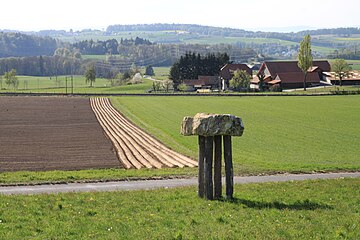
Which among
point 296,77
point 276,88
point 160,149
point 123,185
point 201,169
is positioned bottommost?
point 276,88

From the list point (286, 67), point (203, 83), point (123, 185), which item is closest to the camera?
point (123, 185)

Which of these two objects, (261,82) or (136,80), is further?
(136,80)

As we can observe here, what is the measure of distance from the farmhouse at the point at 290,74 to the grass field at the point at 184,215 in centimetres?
11985

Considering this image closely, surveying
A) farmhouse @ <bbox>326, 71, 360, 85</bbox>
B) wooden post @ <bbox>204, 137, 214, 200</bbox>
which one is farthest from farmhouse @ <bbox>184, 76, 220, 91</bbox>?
wooden post @ <bbox>204, 137, 214, 200</bbox>

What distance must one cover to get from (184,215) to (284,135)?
31773 mm

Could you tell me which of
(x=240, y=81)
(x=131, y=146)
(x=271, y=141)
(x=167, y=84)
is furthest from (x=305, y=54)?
(x=131, y=146)

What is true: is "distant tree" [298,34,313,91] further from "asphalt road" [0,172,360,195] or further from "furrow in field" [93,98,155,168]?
"asphalt road" [0,172,360,195]

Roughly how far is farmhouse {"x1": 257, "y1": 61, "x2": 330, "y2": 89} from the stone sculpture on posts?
12031cm

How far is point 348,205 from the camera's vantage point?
620 inches

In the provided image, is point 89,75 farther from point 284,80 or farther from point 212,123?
point 212,123

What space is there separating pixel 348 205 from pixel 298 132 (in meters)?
32.1

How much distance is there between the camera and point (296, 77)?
13762 centimetres

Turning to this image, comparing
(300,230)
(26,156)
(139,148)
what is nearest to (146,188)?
(300,230)

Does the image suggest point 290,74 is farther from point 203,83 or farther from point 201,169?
point 201,169
